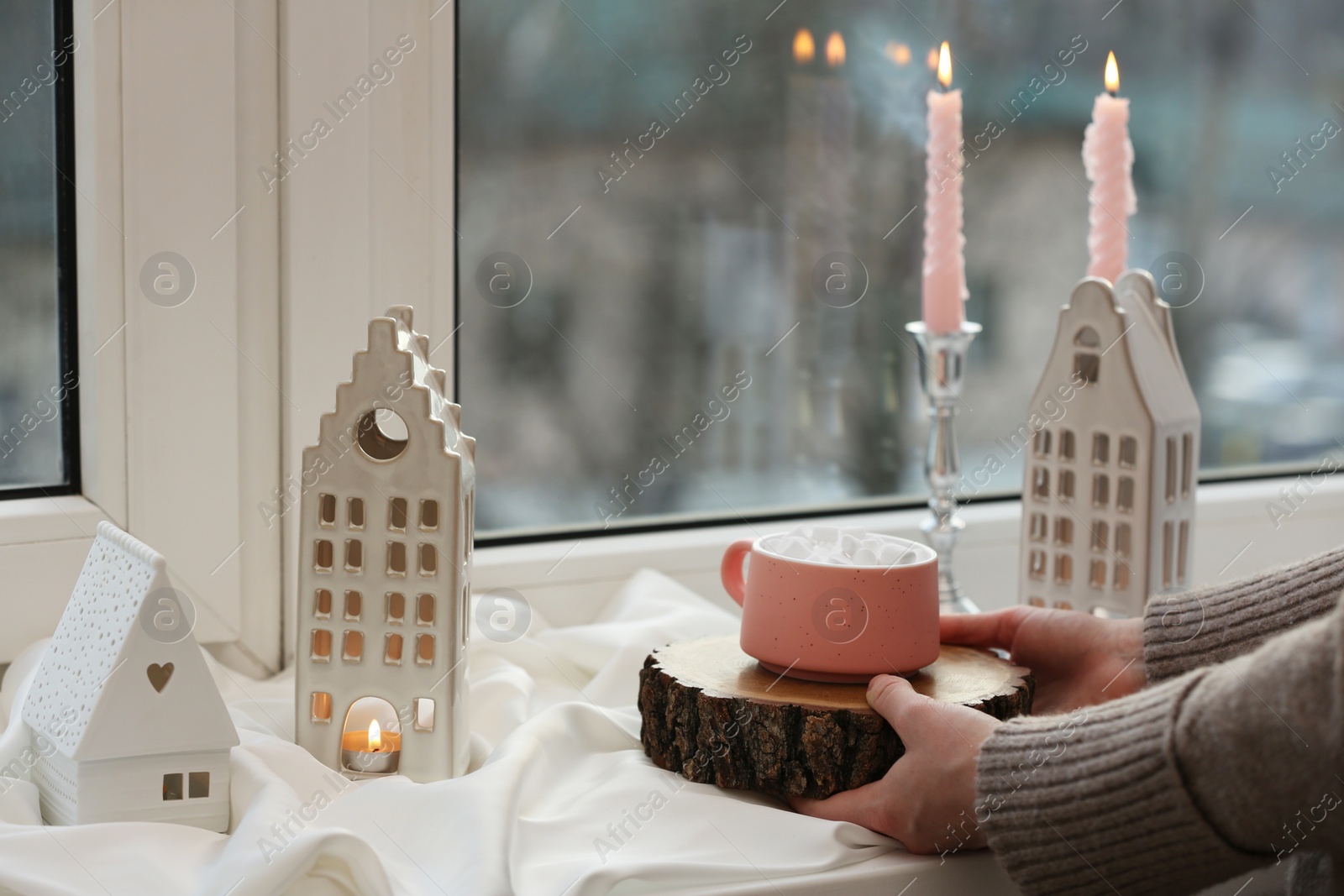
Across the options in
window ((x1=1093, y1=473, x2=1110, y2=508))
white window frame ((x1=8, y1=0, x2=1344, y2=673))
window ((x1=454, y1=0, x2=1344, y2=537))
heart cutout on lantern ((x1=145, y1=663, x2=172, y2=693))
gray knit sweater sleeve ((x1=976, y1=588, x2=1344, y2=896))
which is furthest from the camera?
window ((x1=454, y1=0, x2=1344, y2=537))

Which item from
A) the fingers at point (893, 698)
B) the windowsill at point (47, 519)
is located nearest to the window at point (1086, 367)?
the fingers at point (893, 698)

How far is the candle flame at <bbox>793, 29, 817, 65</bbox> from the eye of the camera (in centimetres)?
118

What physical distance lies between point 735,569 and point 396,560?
24cm

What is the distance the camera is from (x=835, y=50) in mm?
1195

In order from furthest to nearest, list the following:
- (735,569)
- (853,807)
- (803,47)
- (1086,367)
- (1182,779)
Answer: (803,47)
(1086,367)
(735,569)
(853,807)
(1182,779)

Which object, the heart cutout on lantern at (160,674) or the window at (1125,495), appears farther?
the window at (1125,495)

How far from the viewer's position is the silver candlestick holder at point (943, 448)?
98 cm

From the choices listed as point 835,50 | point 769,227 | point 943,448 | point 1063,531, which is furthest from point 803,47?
point 1063,531

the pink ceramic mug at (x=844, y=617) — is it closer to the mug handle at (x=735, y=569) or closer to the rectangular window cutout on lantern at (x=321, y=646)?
the mug handle at (x=735, y=569)

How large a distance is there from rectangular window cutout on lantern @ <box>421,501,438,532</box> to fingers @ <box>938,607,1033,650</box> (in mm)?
371

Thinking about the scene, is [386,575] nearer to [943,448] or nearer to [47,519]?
[47,519]

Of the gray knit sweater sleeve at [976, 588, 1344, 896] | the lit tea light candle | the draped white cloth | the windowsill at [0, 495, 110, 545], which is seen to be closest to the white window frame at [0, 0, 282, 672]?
the windowsill at [0, 495, 110, 545]

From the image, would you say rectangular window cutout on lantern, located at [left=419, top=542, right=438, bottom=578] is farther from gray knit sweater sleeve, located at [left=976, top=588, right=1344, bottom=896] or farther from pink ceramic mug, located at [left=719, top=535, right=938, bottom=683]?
gray knit sweater sleeve, located at [left=976, top=588, right=1344, bottom=896]

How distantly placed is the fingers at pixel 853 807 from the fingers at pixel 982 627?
20 cm
